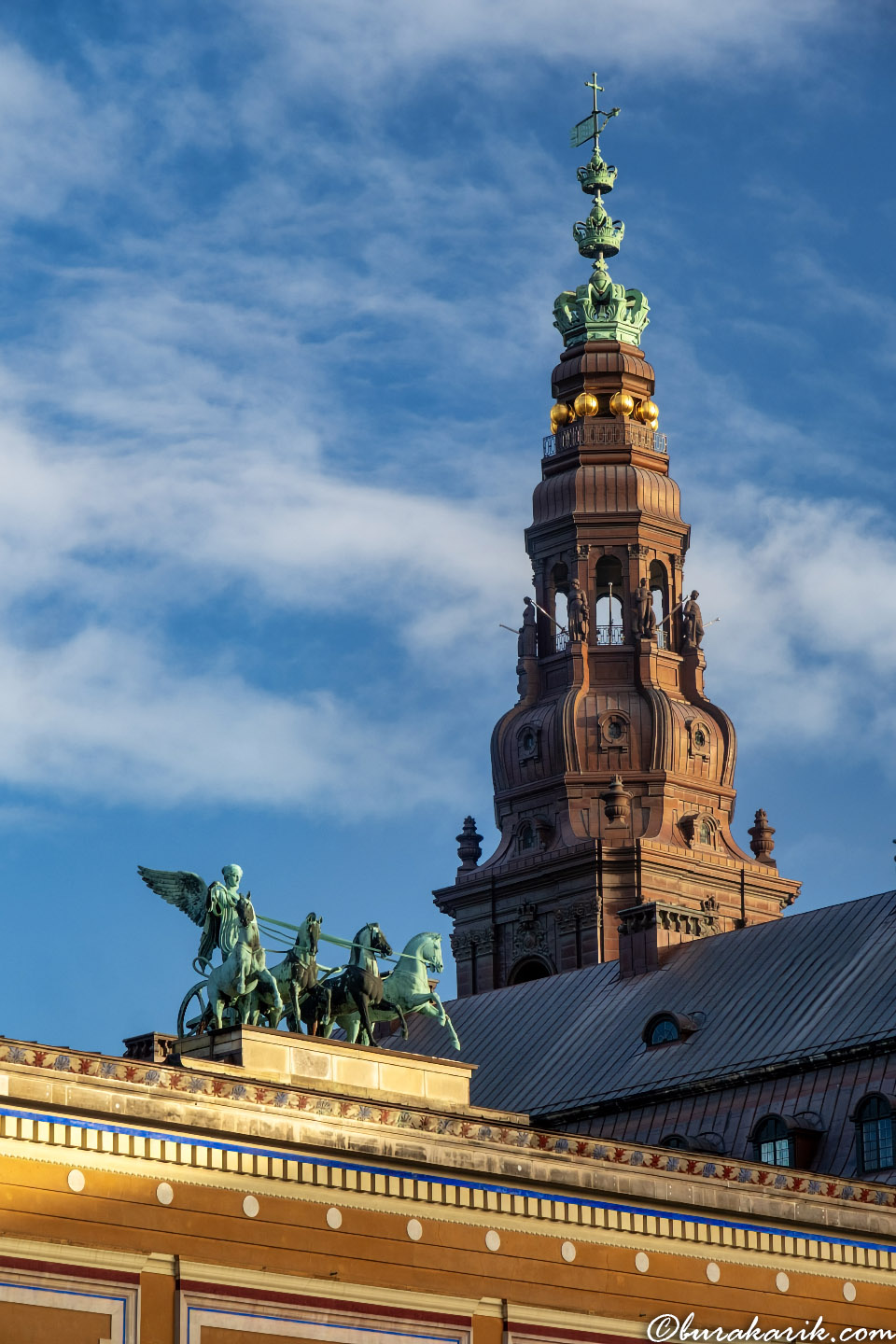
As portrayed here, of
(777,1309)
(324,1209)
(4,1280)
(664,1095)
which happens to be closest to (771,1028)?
(664,1095)

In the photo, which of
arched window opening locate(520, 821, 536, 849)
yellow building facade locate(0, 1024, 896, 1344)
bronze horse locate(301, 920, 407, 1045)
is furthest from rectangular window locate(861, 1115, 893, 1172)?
arched window opening locate(520, 821, 536, 849)

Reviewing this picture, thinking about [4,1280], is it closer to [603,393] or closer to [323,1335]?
[323,1335]

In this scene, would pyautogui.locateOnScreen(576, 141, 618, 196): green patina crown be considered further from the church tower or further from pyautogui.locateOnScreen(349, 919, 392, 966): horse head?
pyautogui.locateOnScreen(349, 919, 392, 966): horse head

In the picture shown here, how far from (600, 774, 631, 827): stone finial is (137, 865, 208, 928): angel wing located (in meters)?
77.6

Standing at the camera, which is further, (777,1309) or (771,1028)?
(771,1028)

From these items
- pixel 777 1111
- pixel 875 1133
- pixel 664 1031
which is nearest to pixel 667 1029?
pixel 664 1031

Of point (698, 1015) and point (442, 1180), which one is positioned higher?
point (698, 1015)

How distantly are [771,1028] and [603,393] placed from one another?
65.1m

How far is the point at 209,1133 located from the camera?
66.0m

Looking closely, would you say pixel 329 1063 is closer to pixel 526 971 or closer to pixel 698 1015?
pixel 698 1015

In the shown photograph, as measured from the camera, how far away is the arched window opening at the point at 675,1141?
4355 inches

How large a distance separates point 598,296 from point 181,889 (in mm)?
100717

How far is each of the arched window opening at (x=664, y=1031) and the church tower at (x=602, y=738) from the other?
31.4 m

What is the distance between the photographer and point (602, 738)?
160m
